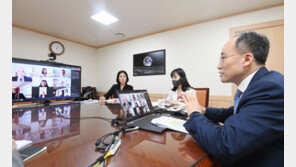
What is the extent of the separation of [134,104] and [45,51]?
13.7ft

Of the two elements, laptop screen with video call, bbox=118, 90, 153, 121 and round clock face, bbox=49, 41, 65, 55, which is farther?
round clock face, bbox=49, 41, 65, 55

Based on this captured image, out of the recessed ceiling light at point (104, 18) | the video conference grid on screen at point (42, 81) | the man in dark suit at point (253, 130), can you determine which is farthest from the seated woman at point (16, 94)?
the recessed ceiling light at point (104, 18)

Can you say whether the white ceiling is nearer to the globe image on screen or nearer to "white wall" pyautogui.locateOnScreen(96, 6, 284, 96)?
"white wall" pyautogui.locateOnScreen(96, 6, 284, 96)

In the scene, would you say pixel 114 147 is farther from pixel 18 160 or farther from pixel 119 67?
pixel 119 67

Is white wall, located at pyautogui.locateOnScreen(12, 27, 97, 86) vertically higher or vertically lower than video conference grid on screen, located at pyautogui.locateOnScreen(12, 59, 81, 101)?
higher

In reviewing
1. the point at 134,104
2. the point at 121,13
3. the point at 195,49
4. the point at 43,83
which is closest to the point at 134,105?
the point at 134,104

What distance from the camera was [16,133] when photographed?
2.16 feet

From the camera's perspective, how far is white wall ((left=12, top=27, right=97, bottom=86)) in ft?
10.5

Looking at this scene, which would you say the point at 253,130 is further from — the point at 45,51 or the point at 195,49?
the point at 45,51

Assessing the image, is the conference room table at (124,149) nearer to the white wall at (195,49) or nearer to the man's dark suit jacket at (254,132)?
the man's dark suit jacket at (254,132)

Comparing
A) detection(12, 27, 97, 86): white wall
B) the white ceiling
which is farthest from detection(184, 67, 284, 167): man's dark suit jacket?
detection(12, 27, 97, 86): white wall

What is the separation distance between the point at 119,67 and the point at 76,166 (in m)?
4.16

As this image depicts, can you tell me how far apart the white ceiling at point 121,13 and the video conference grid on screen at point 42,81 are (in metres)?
1.60

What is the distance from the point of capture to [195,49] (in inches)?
119
